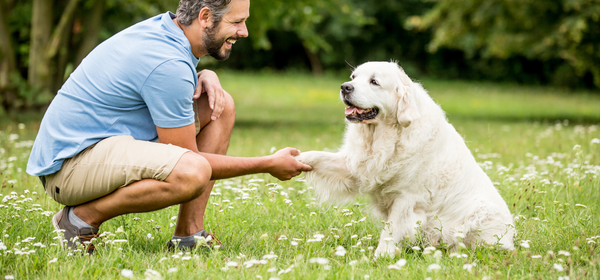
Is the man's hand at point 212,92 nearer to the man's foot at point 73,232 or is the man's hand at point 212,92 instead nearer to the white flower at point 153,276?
the man's foot at point 73,232

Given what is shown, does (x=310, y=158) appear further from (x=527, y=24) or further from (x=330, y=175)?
(x=527, y=24)

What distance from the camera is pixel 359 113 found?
3.61m

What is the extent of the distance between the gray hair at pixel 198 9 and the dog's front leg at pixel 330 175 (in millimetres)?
1138

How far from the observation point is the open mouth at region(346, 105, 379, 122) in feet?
11.7

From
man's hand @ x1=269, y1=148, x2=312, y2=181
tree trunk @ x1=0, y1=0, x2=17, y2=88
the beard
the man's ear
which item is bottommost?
tree trunk @ x1=0, y1=0, x2=17, y2=88

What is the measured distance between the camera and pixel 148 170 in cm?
296

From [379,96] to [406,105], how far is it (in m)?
0.19

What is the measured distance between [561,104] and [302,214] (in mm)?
16547

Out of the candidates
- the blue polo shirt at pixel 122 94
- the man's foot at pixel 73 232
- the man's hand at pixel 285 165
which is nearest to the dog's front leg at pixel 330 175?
the man's hand at pixel 285 165

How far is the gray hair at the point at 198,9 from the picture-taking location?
310 cm

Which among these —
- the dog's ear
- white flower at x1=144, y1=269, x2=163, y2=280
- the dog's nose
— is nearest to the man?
white flower at x1=144, y1=269, x2=163, y2=280

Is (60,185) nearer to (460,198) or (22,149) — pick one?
(460,198)

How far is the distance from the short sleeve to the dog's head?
1.06 metres

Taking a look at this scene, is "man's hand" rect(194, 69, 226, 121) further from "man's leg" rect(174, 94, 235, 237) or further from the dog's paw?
the dog's paw
